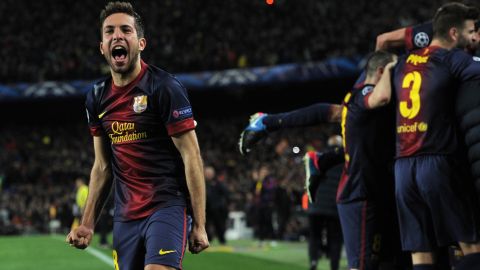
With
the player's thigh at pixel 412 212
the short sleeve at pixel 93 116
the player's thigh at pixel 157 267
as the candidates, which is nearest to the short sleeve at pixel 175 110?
the short sleeve at pixel 93 116

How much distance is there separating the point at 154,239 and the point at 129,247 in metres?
0.25

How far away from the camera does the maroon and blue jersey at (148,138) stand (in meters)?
4.45

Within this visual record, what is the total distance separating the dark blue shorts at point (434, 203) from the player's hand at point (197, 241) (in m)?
1.55

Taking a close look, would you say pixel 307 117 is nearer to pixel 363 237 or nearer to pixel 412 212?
pixel 363 237

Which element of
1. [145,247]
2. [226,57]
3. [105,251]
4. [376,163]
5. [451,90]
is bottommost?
[105,251]

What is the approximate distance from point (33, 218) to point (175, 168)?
24545 millimetres

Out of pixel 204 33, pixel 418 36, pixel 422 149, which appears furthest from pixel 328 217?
pixel 204 33

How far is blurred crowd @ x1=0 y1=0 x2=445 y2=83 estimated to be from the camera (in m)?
33.0

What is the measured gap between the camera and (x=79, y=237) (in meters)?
4.67

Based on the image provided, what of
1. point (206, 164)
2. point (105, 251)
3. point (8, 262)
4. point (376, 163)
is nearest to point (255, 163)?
point (206, 164)

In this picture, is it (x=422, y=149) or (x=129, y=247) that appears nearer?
(x=129, y=247)

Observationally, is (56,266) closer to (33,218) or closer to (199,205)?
(199,205)

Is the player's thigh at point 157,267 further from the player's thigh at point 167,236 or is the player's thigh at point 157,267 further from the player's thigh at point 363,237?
the player's thigh at point 363,237

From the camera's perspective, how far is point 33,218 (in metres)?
28.0
